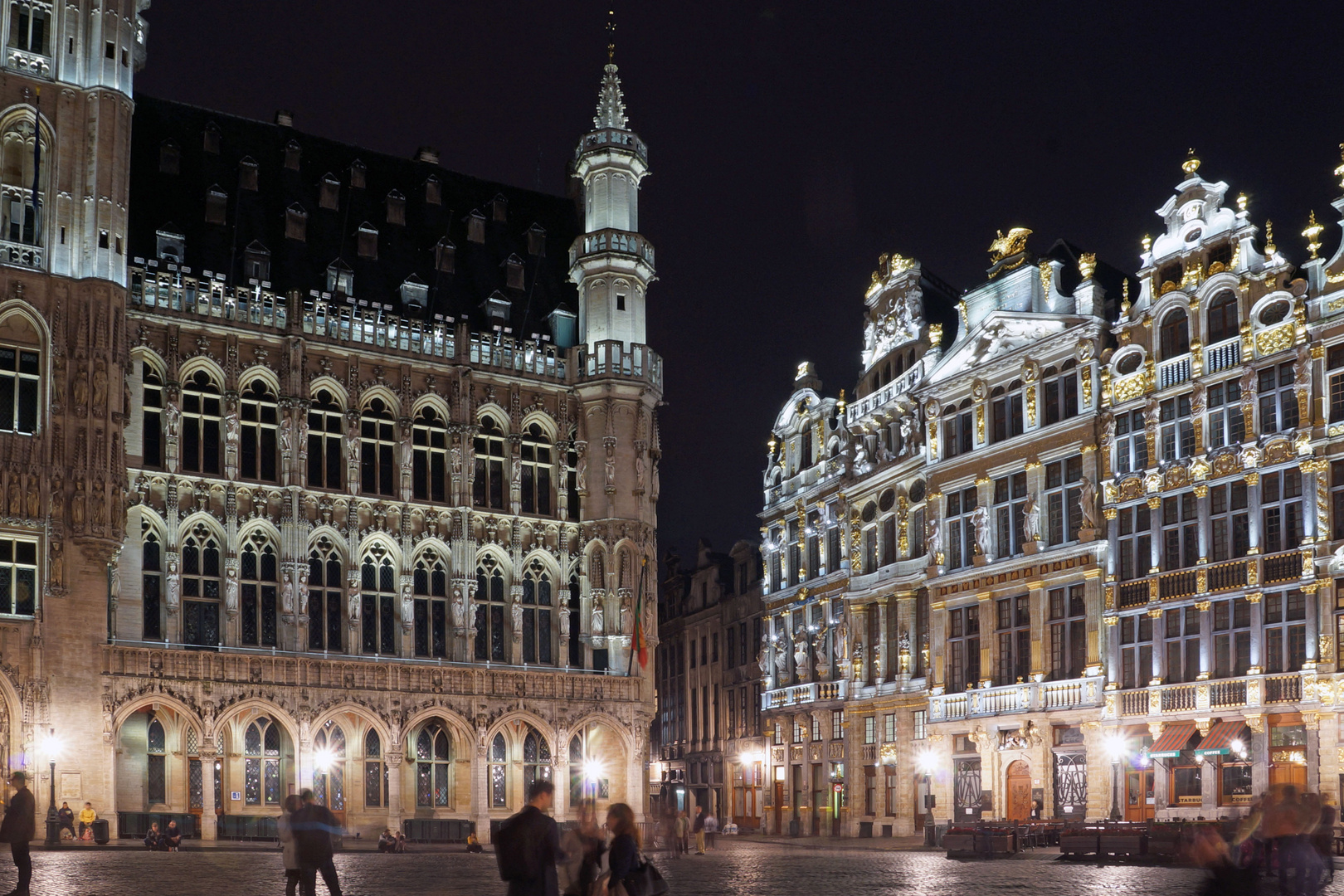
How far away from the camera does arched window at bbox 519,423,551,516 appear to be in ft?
181

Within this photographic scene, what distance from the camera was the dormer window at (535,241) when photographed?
5966 cm

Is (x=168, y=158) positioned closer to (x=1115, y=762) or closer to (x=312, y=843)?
(x=1115, y=762)

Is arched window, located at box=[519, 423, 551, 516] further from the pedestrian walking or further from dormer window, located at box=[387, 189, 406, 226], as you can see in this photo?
the pedestrian walking

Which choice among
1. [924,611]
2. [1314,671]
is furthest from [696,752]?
[1314,671]

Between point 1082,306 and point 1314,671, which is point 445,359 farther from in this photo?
point 1314,671

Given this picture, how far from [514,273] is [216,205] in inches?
409

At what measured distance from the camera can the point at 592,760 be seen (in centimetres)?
5434

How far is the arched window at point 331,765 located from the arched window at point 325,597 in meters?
2.52

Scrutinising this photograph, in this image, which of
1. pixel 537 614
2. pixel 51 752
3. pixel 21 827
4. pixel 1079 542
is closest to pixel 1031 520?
pixel 1079 542

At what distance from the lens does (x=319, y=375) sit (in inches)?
2030

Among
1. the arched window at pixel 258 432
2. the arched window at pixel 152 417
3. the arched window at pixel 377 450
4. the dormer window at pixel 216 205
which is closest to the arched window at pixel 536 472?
the arched window at pixel 377 450

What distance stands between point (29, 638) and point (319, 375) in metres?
11.9

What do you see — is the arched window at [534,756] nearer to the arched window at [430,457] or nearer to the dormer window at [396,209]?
the arched window at [430,457]

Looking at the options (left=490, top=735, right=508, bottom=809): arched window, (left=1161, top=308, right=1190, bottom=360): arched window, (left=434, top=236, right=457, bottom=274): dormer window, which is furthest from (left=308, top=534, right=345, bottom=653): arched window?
(left=1161, top=308, right=1190, bottom=360): arched window
